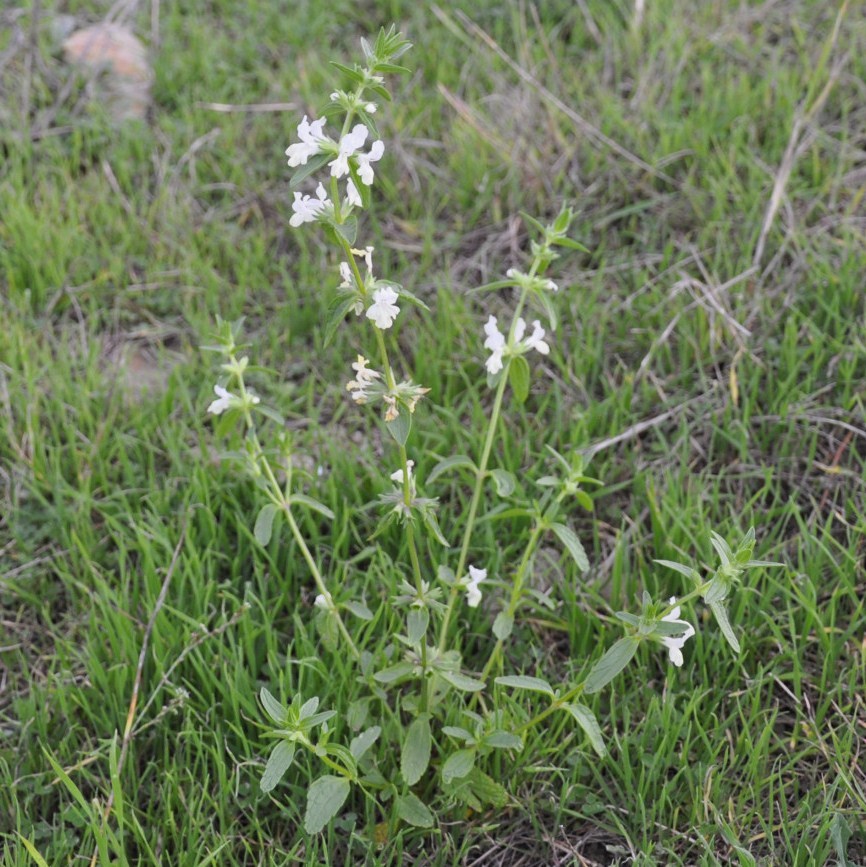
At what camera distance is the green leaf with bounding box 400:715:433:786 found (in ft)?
6.06

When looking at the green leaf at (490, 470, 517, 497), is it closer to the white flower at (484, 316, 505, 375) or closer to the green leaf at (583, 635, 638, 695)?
the white flower at (484, 316, 505, 375)

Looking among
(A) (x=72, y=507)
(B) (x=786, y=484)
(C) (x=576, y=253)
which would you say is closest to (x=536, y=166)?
(C) (x=576, y=253)

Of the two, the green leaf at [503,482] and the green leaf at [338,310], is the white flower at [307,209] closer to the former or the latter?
the green leaf at [338,310]

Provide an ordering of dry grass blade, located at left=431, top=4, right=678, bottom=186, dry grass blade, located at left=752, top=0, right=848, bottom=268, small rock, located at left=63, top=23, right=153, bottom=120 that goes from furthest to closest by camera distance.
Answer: small rock, located at left=63, top=23, right=153, bottom=120, dry grass blade, located at left=431, top=4, right=678, bottom=186, dry grass blade, located at left=752, top=0, right=848, bottom=268

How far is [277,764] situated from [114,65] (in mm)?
3469

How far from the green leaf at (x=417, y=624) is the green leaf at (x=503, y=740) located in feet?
0.79

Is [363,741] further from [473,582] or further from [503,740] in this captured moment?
[473,582]

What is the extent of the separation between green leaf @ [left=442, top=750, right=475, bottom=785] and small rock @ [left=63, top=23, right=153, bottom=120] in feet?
9.96

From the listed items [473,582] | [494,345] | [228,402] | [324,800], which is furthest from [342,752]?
[494,345]

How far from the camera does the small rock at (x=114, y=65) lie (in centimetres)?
404

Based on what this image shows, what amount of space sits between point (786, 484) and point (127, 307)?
83.0 inches

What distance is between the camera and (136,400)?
296cm

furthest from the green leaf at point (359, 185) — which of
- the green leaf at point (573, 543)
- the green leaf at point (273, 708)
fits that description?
the green leaf at point (273, 708)

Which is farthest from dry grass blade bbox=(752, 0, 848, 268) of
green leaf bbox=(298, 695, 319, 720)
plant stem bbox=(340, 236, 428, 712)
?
green leaf bbox=(298, 695, 319, 720)
